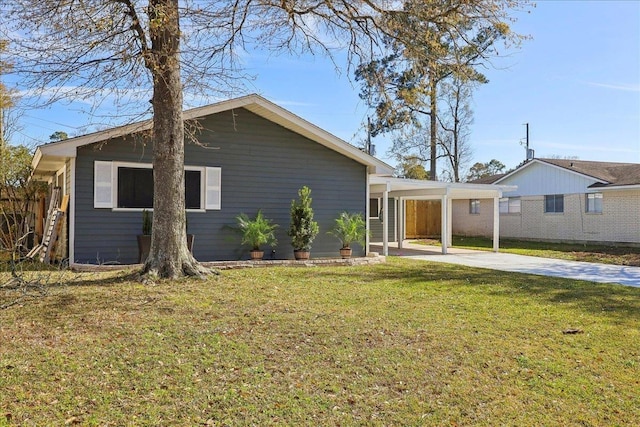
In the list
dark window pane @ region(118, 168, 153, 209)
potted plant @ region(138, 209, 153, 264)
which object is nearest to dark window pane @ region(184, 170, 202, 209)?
dark window pane @ region(118, 168, 153, 209)

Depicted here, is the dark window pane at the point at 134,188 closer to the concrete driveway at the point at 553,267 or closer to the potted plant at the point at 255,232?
the potted plant at the point at 255,232

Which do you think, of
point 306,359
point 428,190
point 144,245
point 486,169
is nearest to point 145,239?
point 144,245

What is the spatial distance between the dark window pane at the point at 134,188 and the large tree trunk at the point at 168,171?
303 cm

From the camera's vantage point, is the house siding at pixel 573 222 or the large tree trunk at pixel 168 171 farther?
the house siding at pixel 573 222

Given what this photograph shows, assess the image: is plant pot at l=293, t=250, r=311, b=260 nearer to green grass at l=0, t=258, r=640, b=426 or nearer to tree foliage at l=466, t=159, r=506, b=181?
green grass at l=0, t=258, r=640, b=426

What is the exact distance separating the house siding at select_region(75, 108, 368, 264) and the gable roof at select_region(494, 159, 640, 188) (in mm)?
11886

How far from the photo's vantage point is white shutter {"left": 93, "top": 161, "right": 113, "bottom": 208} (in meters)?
10.1

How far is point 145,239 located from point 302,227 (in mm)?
3406

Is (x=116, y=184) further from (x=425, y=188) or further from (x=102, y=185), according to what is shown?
(x=425, y=188)

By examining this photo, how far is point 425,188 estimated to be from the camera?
52.5ft

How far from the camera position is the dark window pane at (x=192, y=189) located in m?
11.0

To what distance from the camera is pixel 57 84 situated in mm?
7215

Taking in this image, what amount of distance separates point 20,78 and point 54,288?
3.02 meters

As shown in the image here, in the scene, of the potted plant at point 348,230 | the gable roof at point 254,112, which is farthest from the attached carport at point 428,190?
the potted plant at point 348,230
